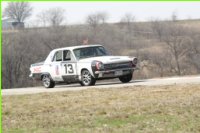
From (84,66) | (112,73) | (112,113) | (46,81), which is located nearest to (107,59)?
(112,73)

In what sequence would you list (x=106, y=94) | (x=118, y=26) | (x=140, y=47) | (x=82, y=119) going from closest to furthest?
(x=82, y=119) < (x=106, y=94) < (x=140, y=47) < (x=118, y=26)

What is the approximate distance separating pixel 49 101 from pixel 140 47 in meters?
60.4

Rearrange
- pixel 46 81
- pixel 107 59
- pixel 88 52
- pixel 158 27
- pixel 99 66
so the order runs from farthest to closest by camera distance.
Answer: pixel 158 27 < pixel 46 81 < pixel 88 52 < pixel 107 59 < pixel 99 66

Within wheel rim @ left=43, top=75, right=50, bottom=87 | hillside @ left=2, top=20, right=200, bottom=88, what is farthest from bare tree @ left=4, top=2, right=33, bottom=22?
wheel rim @ left=43, top=75, right=50, bottom=87

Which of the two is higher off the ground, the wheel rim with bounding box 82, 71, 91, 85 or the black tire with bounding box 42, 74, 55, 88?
the wheel rim with bounding box 82, 71, 91, 85

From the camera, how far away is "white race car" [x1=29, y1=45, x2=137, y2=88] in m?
18.3

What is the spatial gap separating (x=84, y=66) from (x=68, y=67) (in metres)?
0.91

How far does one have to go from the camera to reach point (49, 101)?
12.7 meters

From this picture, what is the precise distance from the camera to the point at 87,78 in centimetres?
1867

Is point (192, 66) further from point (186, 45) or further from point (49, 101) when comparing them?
point (49, 101)

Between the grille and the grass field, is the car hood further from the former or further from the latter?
the grass field

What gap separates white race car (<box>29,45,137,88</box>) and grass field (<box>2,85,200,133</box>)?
15.9ft

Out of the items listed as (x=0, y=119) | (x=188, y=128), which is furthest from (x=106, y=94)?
(x=188, y=128)

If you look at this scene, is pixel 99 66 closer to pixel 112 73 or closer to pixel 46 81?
pixel 112 73
